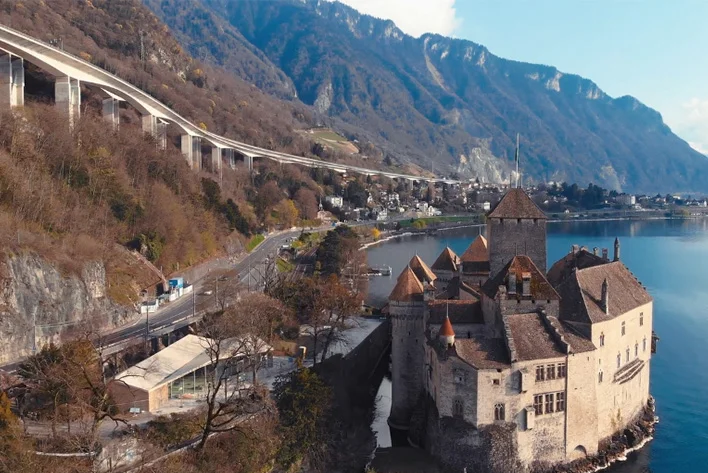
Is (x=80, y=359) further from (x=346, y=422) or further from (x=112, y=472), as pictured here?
(x=346, y=422)

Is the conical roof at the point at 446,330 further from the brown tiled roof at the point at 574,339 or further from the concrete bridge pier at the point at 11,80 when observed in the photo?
the concrete bridge pier at the point at 11,80

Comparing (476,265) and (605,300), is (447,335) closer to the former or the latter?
(605,300)

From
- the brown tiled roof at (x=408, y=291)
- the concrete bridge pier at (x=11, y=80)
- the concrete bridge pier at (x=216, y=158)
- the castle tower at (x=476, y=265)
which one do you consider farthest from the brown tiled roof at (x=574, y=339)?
the concrete bridge pier at (x=216, y=158)

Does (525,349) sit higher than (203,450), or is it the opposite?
(525,349)

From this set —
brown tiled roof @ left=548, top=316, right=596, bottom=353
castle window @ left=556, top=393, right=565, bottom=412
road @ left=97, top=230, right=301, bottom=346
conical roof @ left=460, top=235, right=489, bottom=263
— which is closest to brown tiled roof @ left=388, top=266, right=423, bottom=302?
brown tiled roof @ left=548, top=316, right=596, bottom=353

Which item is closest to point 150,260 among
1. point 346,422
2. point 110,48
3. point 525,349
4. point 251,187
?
point 346,422

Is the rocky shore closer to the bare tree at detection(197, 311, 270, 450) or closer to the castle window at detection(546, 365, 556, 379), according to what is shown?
the castle window at detection(546, 365, 556, 379)
